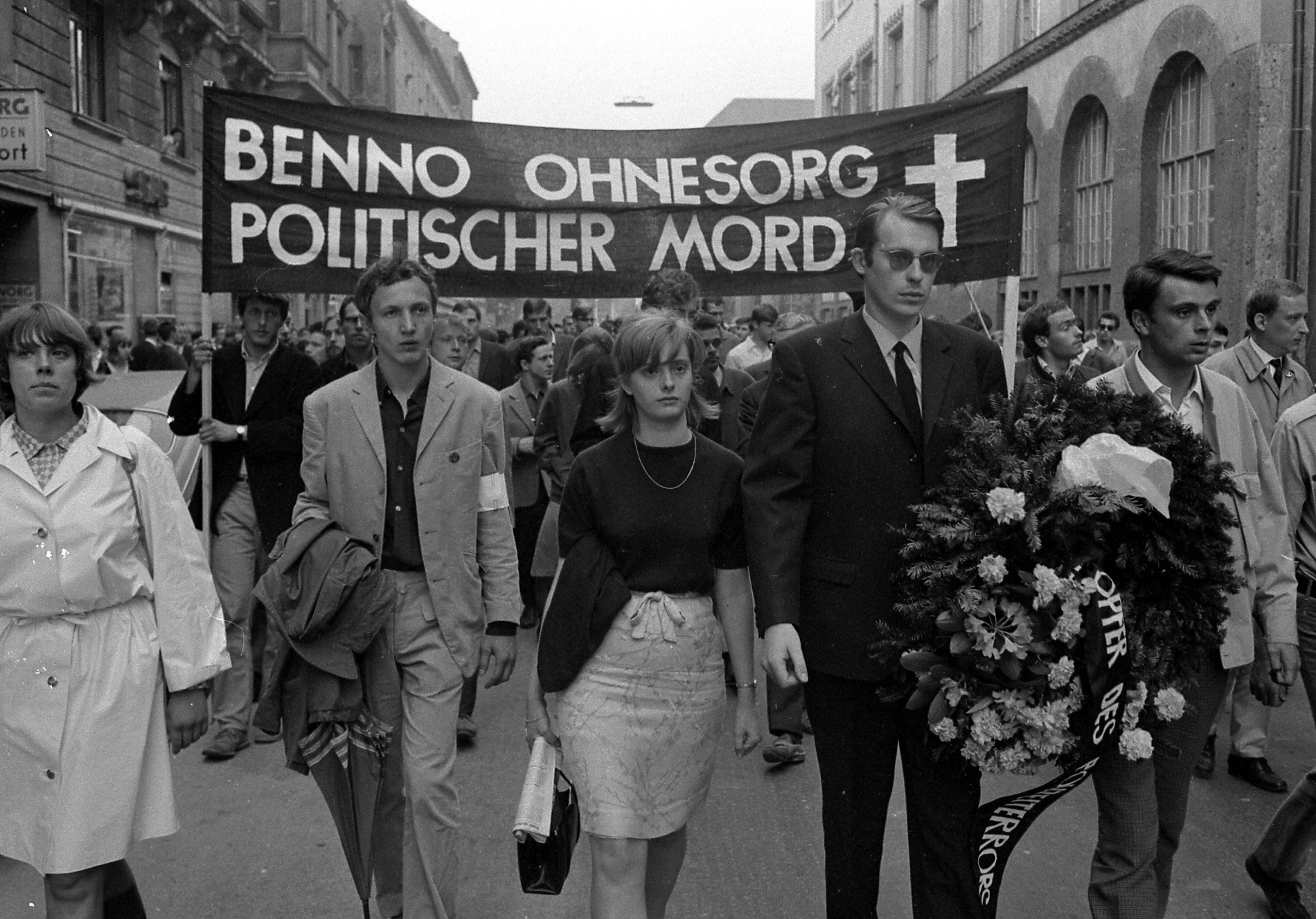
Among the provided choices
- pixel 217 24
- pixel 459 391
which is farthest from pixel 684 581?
pixel 217 24

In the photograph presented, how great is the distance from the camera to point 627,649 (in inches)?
145

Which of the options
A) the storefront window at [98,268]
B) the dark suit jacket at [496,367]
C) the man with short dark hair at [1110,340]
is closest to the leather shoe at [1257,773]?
the dark suit jacket at [496,367]

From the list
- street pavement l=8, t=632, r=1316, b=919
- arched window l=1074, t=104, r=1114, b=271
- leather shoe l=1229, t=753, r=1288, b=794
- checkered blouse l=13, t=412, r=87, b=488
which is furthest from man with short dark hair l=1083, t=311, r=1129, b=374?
checkered blouse l=13, t=412, r=87, b=488

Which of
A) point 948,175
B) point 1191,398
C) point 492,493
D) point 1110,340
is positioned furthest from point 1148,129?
point 492,493

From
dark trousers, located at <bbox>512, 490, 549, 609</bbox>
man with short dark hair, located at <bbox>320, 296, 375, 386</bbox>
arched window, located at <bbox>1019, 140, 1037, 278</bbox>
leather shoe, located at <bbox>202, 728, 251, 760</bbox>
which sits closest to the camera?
leather shoe, located at <bbox>202, 728, 251, 760</bbox>

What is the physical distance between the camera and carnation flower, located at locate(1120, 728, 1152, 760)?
336 centimetres

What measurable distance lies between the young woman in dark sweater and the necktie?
524mm

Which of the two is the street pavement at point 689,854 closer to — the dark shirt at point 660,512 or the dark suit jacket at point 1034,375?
the dark shirt at point 660,512

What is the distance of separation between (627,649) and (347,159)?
4384 mm

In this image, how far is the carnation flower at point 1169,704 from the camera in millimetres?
3355

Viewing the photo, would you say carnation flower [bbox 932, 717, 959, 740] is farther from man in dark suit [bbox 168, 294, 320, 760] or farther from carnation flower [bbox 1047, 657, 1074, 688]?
man in dark suit [bbox 168, 294, 320, 760]

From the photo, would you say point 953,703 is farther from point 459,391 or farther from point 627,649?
point 459,391

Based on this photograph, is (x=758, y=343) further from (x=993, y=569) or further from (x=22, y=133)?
(x=993, y=569)

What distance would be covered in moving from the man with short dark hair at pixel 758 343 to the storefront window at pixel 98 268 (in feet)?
48.8
